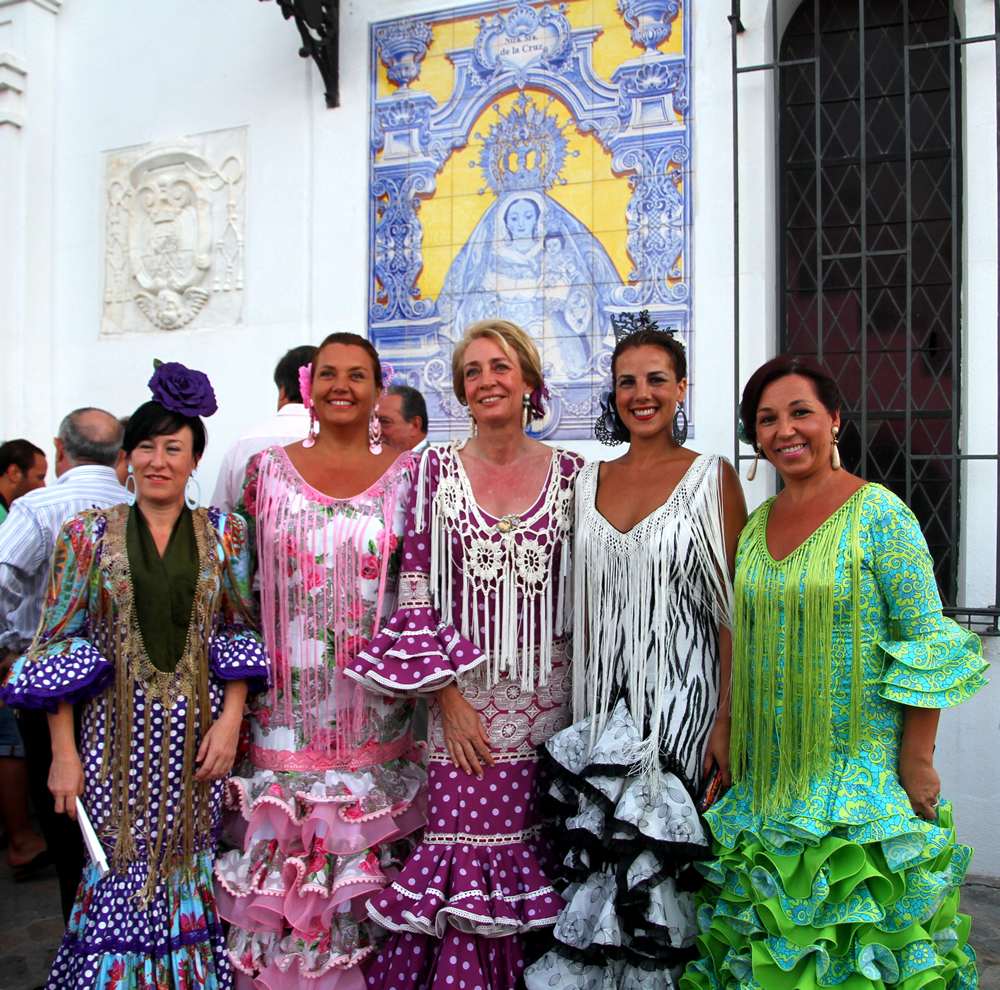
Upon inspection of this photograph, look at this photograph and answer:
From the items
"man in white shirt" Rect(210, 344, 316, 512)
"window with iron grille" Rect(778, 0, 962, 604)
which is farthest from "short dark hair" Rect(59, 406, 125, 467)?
"window with iron grille" Rect(778, 0, 962, 604)

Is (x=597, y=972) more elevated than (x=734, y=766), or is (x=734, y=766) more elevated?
(x=734, y=766)

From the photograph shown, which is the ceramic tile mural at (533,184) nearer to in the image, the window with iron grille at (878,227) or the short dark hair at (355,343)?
the window with iron grille at (878,227)

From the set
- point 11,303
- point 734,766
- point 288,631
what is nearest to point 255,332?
point 11,303

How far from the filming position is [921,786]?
226cm

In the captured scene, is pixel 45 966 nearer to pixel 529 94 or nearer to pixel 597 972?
pixel 597 972

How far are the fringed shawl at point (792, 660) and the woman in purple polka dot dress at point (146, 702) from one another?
4.64 feet

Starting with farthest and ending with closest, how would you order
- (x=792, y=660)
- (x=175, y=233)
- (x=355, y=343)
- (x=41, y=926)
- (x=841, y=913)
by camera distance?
(x=175, y=233)
(x=41, y=926)
(x=355, y=343)
(x=792, y=660)
(x=841, y=913)

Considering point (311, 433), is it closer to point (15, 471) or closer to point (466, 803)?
point (466, 803)

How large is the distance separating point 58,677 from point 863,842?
215 centimetres

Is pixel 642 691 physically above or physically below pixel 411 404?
below

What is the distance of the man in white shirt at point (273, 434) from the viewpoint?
138 inches

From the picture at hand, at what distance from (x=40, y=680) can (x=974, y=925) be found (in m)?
3.50

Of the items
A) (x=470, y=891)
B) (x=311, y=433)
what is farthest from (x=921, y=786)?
(x=311, y=433)

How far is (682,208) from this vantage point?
4449 millimetres
